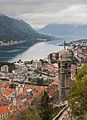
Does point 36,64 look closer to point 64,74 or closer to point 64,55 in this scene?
point 64,74

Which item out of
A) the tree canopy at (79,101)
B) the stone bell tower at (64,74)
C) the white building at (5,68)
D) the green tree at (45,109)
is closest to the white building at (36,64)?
the white building at (5,68)

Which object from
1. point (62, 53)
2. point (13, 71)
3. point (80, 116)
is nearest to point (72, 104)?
point (80, 116)

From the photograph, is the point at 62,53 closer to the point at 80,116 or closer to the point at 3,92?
the point at 80,116

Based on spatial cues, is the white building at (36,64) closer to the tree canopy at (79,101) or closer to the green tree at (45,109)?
the green tree at (45,109)

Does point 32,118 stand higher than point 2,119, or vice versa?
point 32,118

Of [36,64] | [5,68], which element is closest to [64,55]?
[5,68]

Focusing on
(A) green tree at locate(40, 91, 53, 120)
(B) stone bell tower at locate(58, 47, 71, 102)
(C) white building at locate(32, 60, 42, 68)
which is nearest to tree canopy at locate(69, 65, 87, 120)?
(A) green tree at locate(40, 91, 53, 120)

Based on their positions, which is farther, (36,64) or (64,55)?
(36,64)

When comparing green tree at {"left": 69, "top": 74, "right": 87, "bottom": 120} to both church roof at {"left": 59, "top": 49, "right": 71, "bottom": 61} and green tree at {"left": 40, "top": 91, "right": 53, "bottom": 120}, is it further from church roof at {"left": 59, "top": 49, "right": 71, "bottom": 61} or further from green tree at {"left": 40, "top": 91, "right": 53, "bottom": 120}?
church roof at {"left": 59, "top": 49, "right": 71, "bottom": 61}

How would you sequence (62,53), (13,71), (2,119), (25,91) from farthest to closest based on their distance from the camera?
1. (13,71)
2. (25,91)
3. (2,119)
4. (62,53)
